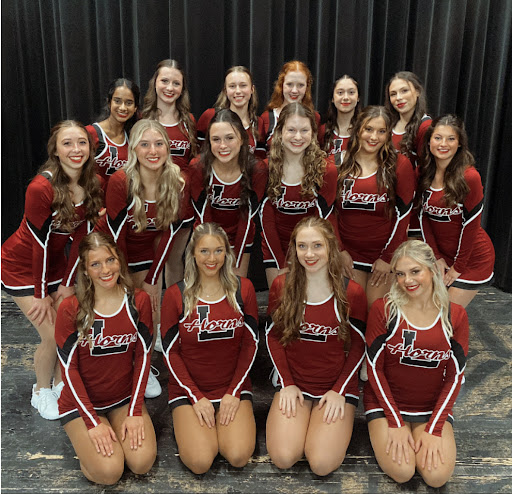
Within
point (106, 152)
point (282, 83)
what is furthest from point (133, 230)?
point (282, 83)

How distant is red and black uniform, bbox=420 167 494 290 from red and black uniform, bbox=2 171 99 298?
174 cm

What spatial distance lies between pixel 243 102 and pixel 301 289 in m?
1.28

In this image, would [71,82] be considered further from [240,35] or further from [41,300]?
[41,300]

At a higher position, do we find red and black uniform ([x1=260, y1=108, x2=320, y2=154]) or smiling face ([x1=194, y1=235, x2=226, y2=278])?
red and black uniform ([x1=260, y1=108, x2=320, y2=154])

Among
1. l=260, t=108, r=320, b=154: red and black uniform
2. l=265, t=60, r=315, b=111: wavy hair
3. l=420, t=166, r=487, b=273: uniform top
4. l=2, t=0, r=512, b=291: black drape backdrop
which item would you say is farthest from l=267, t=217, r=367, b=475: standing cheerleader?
l=2, t=0, r=512, b=291: black drape backdrop

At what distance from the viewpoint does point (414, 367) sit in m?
2.45

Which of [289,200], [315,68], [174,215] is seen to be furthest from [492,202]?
[174,215]

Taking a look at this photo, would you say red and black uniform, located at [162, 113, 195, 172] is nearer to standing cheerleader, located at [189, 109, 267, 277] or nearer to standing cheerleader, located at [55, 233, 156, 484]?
standing cheerleader, located at [189, 109, 267, 277]

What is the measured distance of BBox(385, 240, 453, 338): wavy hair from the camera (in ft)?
7.80

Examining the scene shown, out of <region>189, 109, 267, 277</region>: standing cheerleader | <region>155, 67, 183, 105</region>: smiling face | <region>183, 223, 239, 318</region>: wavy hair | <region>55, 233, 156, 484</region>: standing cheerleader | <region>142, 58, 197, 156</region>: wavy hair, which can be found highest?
<region>155, 67, 183, 105</region>: smiling face

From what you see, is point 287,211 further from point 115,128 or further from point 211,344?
point 115,128

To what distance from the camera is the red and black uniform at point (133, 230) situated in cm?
271

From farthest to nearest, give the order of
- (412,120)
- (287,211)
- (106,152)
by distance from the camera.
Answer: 1. (412,120)
2. (106,152)
3. (287,211)

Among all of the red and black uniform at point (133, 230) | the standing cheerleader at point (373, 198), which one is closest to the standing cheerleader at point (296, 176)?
the standing cheerleader at point (373, 198)
